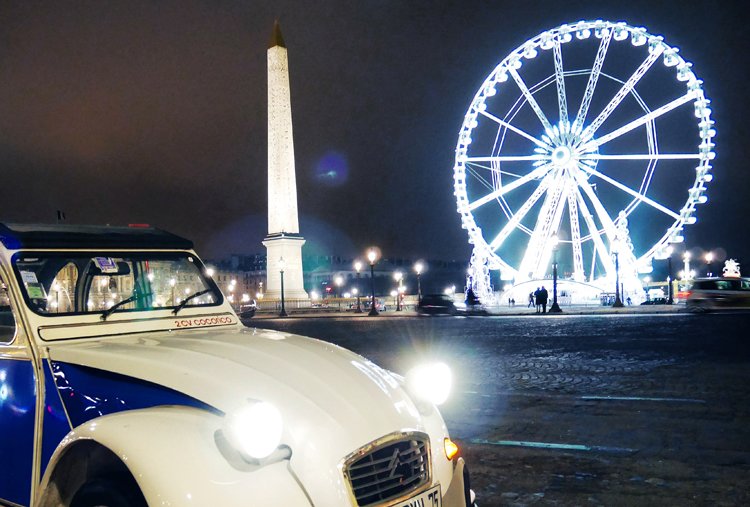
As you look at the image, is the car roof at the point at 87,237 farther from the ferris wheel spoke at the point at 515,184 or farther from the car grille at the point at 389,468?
the ferris wheel spoke at the point at 515,184

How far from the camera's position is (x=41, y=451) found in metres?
3.36

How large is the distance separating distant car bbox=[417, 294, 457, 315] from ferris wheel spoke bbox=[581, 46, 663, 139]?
1144 centimetres

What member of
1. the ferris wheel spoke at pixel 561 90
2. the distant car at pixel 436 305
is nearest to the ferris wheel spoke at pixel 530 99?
the ferris wheel spoke at pixel 561 90

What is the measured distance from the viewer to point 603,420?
751cm

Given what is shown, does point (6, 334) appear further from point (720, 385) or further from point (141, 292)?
point (720, 385)

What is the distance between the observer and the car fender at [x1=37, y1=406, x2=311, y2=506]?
267 centimetres

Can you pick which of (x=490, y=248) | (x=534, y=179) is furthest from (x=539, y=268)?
(x=534, y=179)

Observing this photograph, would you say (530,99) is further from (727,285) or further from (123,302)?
(123,302)

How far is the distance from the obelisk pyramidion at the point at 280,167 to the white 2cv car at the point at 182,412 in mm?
42955

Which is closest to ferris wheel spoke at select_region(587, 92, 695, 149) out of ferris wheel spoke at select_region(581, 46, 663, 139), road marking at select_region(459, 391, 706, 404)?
ferris wheel spoke at select_region(581, 46, 663, 139)

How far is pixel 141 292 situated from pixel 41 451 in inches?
54.8

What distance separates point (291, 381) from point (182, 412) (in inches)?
19.7

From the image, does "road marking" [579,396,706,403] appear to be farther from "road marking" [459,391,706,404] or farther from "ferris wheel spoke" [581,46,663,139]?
"ferris wheel spoke" [581,46,663,139]

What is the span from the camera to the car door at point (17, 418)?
3.44 meters
